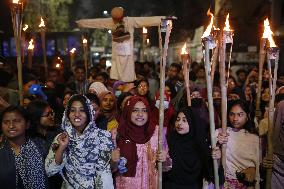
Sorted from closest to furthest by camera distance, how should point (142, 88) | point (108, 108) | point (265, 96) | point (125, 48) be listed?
point (108, 108) → point (142, 88) → point (265, 96) → point (125, 48)

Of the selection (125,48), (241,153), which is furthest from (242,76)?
(241,153)

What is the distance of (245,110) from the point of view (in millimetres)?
4836

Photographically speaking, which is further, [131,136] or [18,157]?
[131,136]

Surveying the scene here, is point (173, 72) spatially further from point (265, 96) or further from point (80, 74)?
point (265, 96)

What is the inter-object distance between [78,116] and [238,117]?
1.90 meters

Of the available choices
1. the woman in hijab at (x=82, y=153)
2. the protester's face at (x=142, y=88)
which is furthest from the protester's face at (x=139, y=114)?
the protester's face at (x=142, y=88)

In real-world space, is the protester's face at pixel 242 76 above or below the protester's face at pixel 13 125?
above

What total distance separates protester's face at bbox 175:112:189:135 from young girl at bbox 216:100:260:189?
0.52m

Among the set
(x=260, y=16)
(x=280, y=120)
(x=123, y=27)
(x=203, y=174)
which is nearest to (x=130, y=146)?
(x=203, y=174)

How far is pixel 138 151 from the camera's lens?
425 cm

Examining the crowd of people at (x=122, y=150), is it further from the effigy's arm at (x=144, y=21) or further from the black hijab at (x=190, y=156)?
the effigy's arm at (x=144, y=21)

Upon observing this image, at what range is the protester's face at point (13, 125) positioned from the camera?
383cm

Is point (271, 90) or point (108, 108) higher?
point (271, 90)

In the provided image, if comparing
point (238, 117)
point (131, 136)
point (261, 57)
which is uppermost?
point (261, 57)
